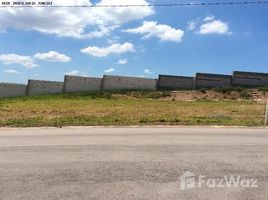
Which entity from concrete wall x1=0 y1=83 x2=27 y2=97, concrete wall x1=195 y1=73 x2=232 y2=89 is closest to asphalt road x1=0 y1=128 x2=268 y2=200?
concrete wall x1=195 y1=73 x2=232 y2=89

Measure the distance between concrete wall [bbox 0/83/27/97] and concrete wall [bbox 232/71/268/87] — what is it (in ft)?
68.8

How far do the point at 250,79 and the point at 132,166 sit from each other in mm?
40750

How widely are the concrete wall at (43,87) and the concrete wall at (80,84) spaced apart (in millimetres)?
705

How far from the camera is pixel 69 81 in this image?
165 feet

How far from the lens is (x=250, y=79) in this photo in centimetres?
4872

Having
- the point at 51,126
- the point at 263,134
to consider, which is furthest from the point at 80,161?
the point at 51,126

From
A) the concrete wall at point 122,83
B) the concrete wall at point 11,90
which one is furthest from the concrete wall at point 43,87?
the concrete wall at point 122,83

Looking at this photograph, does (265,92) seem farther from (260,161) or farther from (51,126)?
(260,161)

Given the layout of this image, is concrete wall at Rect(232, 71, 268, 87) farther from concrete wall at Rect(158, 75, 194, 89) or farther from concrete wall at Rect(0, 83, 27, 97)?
concrete wall at Rect(0, 83, 27, 97)

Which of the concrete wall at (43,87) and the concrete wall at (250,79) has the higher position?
the concrete wall at (250,79)

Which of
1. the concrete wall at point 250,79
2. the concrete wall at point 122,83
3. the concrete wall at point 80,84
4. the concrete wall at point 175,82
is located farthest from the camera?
the concrete wall at point 80,84

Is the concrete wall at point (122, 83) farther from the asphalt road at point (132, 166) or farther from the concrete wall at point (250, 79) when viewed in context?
the asphalt road at point (132, 166)

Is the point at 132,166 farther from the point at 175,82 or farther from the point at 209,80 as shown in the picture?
the point at 209,80

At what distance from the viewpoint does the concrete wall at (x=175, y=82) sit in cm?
4809
